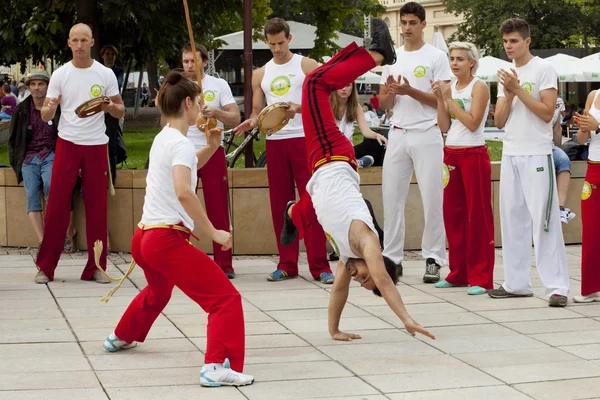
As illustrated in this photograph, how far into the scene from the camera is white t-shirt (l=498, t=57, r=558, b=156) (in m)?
8.26

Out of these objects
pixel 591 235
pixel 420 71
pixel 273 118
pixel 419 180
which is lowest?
pixel 591 235

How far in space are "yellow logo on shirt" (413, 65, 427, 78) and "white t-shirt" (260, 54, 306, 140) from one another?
99cm

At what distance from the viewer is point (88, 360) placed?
21.4ft

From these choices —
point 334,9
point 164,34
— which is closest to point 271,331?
point 164,34

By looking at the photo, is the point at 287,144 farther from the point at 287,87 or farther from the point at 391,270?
the point at 391,270

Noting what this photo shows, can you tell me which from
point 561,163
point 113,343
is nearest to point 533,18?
point 561,163

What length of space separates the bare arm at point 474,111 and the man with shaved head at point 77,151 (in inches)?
114

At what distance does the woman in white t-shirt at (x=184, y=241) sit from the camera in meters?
5.86

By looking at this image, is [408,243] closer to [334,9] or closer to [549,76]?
[549,76]

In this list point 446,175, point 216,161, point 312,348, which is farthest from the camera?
point 216,161

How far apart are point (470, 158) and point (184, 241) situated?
3.44 meters

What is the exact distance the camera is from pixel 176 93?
20.4 feet

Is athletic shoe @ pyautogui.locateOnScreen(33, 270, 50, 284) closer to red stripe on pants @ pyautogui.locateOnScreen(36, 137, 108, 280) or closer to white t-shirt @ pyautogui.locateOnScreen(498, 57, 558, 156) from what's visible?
red stripe on pants @ pyautogui.locateOnScreen(36, 137, 108, 280)

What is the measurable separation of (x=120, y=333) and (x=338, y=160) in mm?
1756
